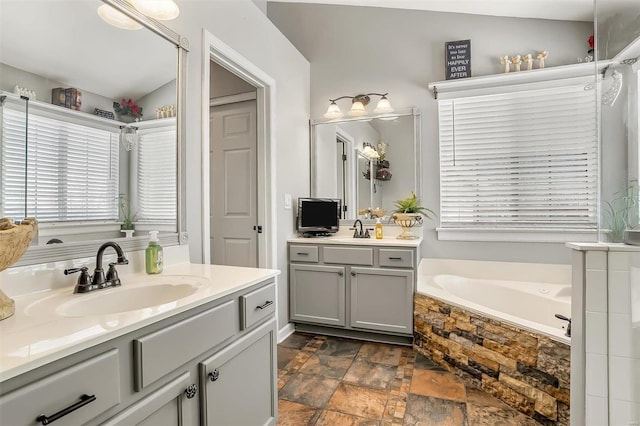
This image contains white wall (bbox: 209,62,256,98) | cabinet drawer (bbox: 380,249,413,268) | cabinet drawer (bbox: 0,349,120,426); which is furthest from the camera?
white wall (bbox: 209,62,256,98)

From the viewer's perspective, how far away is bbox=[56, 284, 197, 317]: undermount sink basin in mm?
1077

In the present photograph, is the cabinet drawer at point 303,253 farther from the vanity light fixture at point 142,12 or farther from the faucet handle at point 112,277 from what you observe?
the vanity light fixture at point 142,12

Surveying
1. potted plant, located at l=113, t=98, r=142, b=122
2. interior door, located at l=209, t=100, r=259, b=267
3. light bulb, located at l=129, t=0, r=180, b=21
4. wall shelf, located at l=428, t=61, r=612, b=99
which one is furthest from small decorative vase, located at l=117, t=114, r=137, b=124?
wall shelf, located at l=428, t=61, r=612, b=99

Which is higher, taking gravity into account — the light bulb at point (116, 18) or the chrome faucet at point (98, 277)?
the light bulb at point (116, 18)

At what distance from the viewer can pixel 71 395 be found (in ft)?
2.38

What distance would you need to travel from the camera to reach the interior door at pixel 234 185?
285 cm

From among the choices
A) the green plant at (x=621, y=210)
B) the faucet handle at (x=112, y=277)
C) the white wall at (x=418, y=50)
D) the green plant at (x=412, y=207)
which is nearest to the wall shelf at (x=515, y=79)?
the white wall at (x=418, y=50)

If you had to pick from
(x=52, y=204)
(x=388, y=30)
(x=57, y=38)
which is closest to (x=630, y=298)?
(x=52, y=204)

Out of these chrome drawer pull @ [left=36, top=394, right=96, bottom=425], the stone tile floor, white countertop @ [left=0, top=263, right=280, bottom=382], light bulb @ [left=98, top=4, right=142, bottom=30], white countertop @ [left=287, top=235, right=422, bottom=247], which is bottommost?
the stone tile floor

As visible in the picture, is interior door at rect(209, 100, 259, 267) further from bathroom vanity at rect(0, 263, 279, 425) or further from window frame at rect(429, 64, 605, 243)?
window frame at rect(429, 64, 605, 243)

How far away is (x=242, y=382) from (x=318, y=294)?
5.26 feet

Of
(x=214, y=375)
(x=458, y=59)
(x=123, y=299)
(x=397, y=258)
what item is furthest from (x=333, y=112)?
(x=214, y=375)

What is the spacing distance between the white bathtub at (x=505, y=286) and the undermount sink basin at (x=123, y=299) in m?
1.82

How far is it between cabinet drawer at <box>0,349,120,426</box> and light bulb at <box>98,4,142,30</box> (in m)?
1.38
